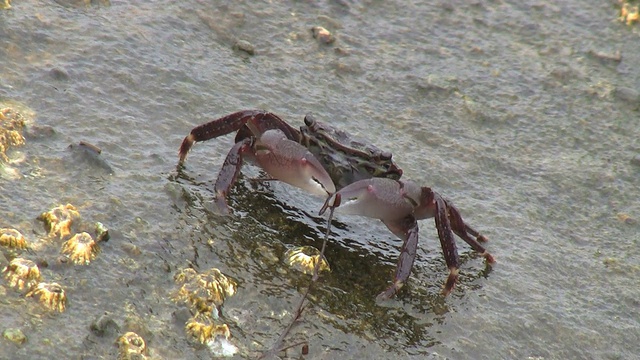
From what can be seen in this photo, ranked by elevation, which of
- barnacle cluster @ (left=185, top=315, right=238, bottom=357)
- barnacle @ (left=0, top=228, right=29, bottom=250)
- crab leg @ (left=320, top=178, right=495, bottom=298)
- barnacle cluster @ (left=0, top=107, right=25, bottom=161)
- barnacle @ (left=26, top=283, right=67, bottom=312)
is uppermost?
crab leg @ (left=320, top=178, right=495, bottom=298)

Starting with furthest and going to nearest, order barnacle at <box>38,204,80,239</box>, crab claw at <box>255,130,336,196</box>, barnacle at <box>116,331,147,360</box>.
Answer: crab claw at <box>255,130,336,196</box>, barnacle at <box>38,204,80,239</box>, barnacle at <box>116,331,147,360</box>

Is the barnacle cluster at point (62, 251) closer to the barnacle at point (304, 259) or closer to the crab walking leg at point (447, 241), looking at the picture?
the barnacle at point (304, 259)

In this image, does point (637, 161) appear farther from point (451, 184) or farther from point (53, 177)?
point (53, 177)

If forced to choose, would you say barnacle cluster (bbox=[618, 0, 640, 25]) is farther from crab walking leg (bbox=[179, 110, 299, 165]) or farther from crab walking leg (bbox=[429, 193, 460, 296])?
crab walking leg (bbox=[179, 110, 299, 165])

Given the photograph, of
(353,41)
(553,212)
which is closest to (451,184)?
Result: (553,212)

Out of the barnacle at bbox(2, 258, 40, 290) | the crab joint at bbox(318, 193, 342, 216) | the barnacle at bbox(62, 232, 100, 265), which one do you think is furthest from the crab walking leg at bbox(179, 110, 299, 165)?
the barnacle at bbox(2, 258, 40, 290)

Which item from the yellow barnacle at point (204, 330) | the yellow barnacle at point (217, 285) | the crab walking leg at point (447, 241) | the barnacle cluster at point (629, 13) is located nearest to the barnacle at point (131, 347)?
the yellow barnacle at point (204, 330)

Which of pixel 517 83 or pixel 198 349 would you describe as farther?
pixel 517 83
